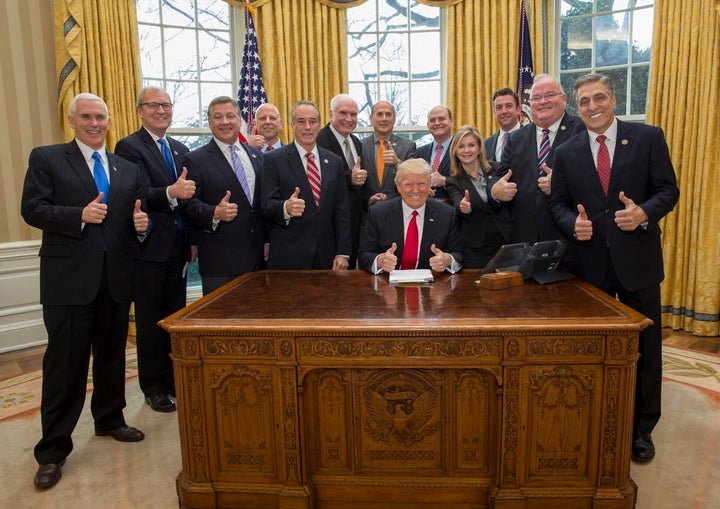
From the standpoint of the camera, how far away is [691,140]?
497 cm

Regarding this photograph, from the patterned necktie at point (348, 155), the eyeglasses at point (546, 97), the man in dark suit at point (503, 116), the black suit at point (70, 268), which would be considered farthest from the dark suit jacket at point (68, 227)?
the man in dark suit at point (503, 116)

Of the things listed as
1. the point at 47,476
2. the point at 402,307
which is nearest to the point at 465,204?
the point at 402,307

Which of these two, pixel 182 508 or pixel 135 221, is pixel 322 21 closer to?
pixel 135 221

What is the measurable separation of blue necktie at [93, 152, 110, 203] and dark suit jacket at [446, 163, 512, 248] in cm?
205

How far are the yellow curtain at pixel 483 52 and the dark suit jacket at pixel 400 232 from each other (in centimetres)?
302

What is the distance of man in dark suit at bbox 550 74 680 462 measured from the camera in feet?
8.73

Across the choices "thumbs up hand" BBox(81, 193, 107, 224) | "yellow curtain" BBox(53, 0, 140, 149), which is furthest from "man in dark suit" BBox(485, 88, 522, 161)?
"yellow curtain" BBox(53, 0, 140, 149)

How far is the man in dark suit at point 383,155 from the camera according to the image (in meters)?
3.95

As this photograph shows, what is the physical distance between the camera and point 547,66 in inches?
230

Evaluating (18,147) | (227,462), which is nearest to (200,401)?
(227,462)

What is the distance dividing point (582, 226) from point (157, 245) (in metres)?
2.36

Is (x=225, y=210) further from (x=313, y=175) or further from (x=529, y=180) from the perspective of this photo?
(x=529, y=180)

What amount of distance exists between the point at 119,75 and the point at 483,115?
352 centimetres

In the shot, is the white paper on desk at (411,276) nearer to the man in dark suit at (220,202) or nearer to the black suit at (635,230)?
the black suit at (635,230)
